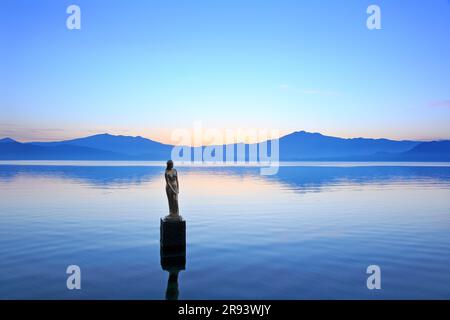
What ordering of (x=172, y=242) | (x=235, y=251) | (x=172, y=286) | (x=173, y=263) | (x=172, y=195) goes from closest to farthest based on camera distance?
(x=172, y=286)
(x=173, y=263)
(x=172, y=242)
(x=172, y=195)
(x=235, y=251)

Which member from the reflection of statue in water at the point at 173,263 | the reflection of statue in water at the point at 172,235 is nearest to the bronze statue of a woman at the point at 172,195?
the reflection of statue in water at the point at 172,235

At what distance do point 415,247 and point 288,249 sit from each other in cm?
550

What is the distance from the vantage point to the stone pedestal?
15.2m

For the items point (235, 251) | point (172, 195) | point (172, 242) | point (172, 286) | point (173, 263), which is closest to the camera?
point (172, 286)

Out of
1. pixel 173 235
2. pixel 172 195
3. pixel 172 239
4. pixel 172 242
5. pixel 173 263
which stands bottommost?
pixel 173 263

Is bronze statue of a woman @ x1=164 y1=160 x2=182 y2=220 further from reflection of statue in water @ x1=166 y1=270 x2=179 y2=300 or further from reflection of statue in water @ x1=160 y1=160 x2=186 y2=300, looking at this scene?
reflection of statue in water @ x1=166 y1=270 x2=179 y2=300

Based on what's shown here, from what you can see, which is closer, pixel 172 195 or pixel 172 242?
pixel 172 242

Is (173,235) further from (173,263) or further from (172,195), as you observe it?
(172,195)

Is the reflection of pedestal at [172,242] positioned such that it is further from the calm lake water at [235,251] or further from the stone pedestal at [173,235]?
the calm lake water at [235,251]

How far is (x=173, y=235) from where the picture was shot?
15.3 metres

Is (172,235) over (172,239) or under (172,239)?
over

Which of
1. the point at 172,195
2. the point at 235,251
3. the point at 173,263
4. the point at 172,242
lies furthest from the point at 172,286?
the point at 235,251
